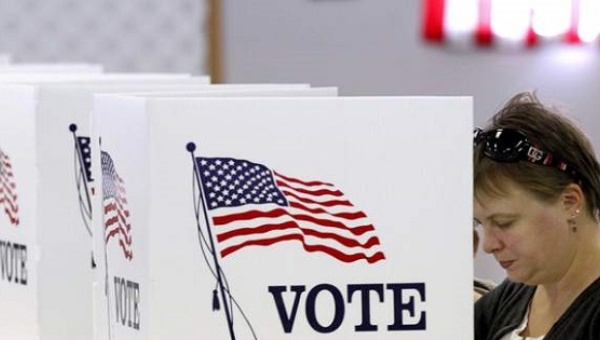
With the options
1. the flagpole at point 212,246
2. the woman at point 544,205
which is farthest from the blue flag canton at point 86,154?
the woman at point 544,205

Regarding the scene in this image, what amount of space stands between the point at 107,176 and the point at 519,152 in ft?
2.03

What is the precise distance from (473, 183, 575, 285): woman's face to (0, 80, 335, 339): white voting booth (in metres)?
0.35

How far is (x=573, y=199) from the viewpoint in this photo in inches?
83.8

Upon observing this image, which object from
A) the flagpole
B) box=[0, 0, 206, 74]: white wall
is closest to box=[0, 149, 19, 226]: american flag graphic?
the flagpole

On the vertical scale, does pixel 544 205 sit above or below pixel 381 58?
below

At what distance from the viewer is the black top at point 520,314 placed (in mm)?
2059

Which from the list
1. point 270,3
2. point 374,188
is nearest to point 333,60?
point 270,3

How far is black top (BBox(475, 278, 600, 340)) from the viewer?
2059mm

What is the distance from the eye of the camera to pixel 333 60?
623 centimetres

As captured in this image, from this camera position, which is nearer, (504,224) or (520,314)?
(504,224)

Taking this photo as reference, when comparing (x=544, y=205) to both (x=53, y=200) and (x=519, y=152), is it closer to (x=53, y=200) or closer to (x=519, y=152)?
(x=519, y=152)

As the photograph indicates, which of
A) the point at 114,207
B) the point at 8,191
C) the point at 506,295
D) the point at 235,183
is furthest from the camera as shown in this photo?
the point at 506,295

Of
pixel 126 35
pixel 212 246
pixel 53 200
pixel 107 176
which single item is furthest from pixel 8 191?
pixel 126 35

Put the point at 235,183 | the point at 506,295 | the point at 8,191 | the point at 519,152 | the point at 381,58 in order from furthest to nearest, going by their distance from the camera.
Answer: the point at 381,58
the point at 506,295
the point at 8,191
the point at 519,152
the point at 235,183
